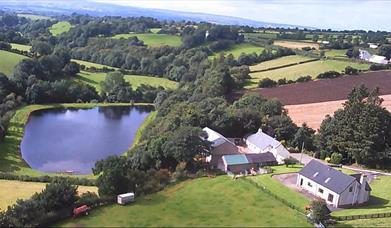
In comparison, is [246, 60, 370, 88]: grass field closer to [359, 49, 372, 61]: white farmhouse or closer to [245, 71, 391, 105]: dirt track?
[245, 71, 391, 105]: dirt track

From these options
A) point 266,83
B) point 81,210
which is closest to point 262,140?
point 81,210

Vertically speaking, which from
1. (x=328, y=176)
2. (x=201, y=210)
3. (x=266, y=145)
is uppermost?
(x=328, y=176)

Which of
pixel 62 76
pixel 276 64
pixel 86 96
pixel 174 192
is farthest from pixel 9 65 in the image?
pixel 174 192

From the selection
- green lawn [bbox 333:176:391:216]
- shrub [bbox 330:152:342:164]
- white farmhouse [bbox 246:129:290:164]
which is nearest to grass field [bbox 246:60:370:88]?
white farmhouse [bbox 246:129:290:164]

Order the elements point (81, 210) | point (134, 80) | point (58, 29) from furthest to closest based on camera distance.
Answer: point (58, 29) → point (134, 80) → point (81, 210)

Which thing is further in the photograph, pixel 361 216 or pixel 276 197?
pixel 276 197

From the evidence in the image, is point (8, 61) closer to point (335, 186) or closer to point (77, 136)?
point (77, 136)
